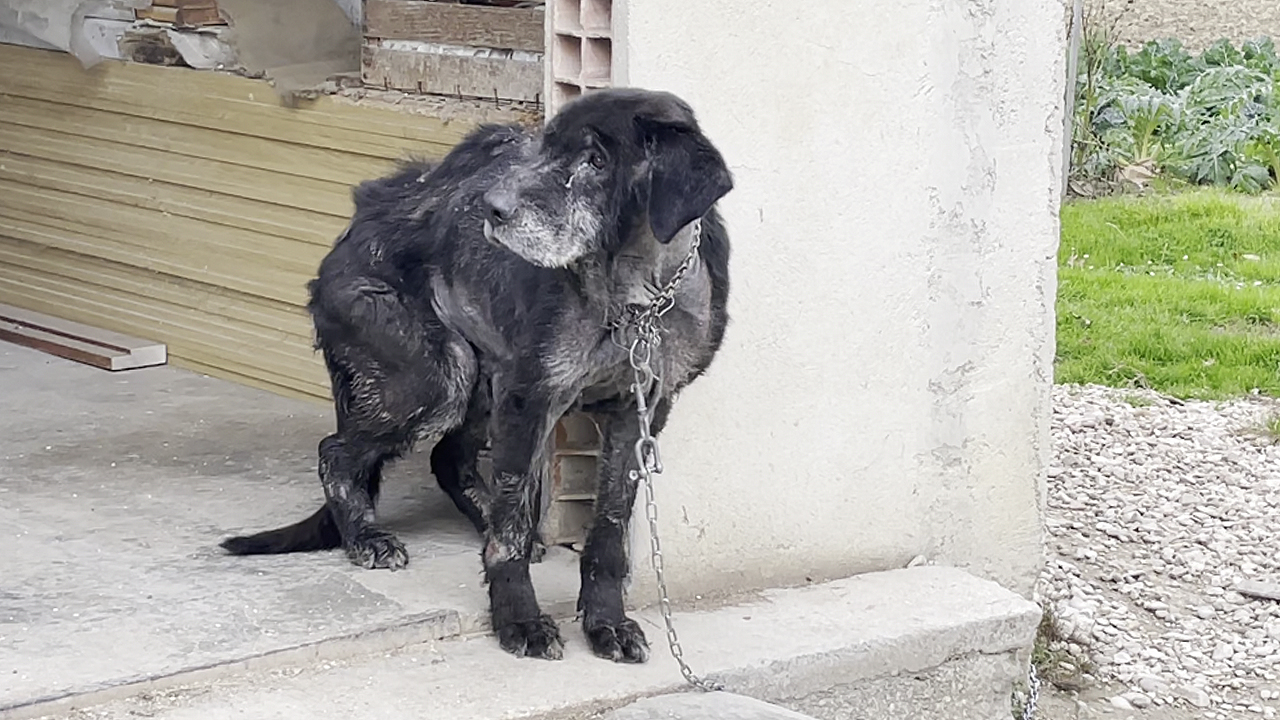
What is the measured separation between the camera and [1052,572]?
5.39 meters

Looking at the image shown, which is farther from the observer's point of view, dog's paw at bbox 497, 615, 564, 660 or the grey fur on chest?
dog's paw at bbox 497, 615, 564, 660

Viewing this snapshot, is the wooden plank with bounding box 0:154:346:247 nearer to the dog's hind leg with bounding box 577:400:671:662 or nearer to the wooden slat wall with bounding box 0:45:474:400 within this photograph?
the wooden slat wall with bounding box 0:45:474:400

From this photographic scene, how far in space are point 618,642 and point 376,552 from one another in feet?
2.47

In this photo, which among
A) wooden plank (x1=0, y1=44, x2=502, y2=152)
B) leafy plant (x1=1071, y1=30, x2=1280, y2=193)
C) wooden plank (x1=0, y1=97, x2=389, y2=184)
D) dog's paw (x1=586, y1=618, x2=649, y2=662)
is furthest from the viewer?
leafy plant (x1=1071, y1=30, x2=1280, y2=193)

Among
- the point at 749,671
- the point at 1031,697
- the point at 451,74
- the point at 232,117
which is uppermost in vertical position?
the point at 451,74

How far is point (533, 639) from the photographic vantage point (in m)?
3.75

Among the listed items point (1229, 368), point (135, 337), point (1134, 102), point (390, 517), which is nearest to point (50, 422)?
point (135, 337)

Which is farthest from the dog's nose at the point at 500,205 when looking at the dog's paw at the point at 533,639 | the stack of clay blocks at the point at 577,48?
the dog's paw at the point at 533,639

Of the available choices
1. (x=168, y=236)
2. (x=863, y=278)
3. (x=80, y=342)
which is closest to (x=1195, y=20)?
(x=168, y=236)

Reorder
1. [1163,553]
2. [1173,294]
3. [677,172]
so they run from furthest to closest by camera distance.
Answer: [1173,294]
[1163,553]
[677,172]

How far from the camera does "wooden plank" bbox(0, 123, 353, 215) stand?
5.63 metres

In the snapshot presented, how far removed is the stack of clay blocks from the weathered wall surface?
11173 millimetres

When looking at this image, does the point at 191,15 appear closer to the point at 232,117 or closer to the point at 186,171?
the point at 232,117

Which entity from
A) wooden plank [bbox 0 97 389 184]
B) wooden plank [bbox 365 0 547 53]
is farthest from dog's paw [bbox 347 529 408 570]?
wooden plank [bbox 0 97 389 184]
